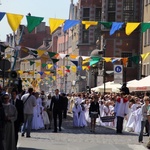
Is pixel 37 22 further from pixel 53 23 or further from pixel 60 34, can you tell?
pixel 60 34

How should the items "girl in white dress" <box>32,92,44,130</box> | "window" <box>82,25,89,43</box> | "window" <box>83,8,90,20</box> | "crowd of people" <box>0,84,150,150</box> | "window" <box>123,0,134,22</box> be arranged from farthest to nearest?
"window" <box>82,25,89,43</box>, "window" <box>83,8,90,20</box>, "window" <box>123,0,134,22</box>, "girl in white dress" <box>32,92,44,130</box>, "crowd of people" <box>0,84,150,150</box>

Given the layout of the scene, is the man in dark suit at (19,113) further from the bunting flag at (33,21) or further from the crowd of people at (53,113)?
the bunting flag at (33,21)

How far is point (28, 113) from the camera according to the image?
2272 centimetres

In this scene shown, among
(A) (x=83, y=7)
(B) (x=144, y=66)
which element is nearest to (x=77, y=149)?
(B) (x=144, y=66)

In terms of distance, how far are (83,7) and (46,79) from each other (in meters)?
23.9

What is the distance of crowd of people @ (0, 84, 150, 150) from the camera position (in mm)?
15672

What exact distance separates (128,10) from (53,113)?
4300 centimetres

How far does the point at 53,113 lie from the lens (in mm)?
26219

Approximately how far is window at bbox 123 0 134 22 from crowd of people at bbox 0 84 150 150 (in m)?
31.9

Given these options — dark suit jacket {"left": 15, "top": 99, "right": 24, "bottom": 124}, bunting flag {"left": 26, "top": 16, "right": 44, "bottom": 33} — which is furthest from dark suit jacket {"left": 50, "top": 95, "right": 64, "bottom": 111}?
dark suit jacket {"left": 15, "top": 99, "right": 24, "bottom": 124}

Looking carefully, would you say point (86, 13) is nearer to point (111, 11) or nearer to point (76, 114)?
point (111, 11)

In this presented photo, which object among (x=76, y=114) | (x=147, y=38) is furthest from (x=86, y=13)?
(x=76, y=114)

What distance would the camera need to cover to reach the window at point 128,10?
6744cm

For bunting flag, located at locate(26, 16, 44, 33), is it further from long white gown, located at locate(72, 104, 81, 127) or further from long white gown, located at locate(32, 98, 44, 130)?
long white gown, located at locate(72, 104, 81, 127)
